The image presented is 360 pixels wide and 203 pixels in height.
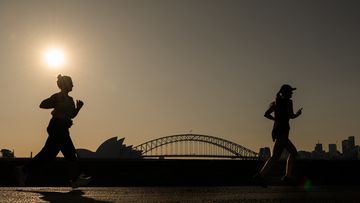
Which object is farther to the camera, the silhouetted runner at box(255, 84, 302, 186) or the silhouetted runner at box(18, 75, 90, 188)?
the silhouetted runner at box(255, 84, 302, 186)

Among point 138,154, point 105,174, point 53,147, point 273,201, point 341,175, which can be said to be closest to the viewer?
point 273,201

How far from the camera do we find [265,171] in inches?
352

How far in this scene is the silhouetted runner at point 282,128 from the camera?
9008 mm

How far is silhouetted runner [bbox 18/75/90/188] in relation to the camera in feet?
26.1

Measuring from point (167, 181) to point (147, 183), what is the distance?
1.52ft

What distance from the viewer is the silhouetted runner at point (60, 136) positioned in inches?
313

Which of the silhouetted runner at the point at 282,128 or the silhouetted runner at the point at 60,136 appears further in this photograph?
the silhouetted runner at the point at 282,128

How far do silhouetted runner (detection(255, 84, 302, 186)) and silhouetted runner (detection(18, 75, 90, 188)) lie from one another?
113 inches

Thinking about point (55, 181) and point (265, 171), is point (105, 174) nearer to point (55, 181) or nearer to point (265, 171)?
point (55, 181)

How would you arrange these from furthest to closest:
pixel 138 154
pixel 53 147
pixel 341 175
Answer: pixel 138 154
pixel 341 175
pixel 53 147

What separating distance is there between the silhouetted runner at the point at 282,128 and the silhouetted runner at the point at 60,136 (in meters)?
2.86

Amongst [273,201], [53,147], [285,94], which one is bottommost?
[273,201]

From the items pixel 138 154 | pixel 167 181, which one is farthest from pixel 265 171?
pixel 138 154

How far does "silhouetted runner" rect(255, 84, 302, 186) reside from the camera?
9.01m
